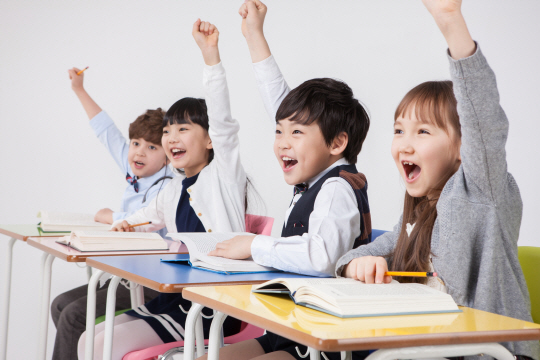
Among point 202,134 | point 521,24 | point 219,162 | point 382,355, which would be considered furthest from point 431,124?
point 521,24

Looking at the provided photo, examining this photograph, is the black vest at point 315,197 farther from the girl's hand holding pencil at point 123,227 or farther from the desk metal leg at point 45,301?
the desk metal leg at point 45,301

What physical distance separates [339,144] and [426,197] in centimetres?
40

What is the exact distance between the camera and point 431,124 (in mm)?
1109

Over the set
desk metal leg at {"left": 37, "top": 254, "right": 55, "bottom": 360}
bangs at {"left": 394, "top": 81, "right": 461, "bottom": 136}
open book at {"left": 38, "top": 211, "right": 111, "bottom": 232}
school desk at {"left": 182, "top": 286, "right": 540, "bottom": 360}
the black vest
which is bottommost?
desk metal leg at {"left": 37, "top": 254, "right": 55, "bottom": 360}

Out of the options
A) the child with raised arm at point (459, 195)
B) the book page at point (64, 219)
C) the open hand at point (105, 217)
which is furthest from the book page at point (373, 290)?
the open hand at point (105, 217)

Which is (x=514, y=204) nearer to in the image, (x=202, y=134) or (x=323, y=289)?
(x=323, y=289)

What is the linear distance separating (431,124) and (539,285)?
40 cm

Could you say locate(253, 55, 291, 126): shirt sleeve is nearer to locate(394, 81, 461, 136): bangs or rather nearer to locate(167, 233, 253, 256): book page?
locate(167, 233, 253, 256): book page

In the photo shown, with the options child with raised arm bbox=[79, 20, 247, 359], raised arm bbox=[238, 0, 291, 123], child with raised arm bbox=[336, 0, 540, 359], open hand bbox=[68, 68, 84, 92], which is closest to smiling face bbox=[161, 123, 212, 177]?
child with raised arm bbox=[79, 20, 247, 359]

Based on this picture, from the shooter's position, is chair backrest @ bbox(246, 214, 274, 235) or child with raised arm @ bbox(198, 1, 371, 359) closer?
child with raised arm @ bbox(198, 1, 371, 359)

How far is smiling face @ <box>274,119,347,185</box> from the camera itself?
1480 millimetres

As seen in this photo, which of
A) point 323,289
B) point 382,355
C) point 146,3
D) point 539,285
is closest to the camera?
point 382,355

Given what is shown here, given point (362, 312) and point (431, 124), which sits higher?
point (431, 124)

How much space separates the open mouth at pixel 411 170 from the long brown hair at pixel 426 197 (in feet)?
0.16
